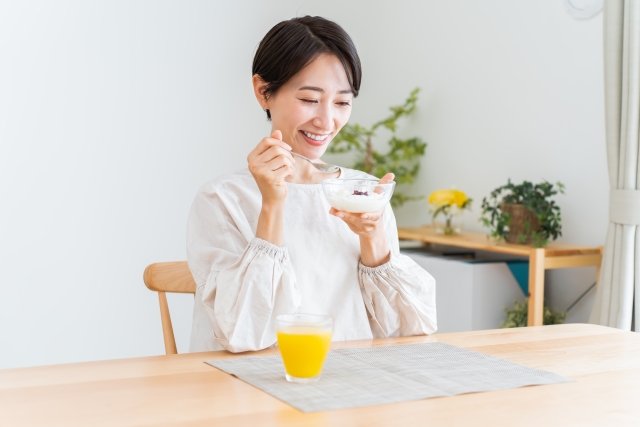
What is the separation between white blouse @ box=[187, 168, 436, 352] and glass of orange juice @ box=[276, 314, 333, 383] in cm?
31

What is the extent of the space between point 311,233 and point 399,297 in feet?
0.74

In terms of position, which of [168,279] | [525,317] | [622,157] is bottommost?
[525,317]

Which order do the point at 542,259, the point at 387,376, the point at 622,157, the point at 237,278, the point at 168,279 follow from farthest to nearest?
the point at 542,259
the point at 622,157
the point at 168,279
the point at 237,278
the point at 387,376

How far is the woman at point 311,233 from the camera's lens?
139 cm

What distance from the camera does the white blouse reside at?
1325 millimetres

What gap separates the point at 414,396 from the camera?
937 millimetres

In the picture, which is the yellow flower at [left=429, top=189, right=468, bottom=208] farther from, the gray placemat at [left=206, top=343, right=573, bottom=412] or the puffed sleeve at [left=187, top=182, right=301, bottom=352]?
the gray placemat at [left=206, top=343, right=573, bottom=412]

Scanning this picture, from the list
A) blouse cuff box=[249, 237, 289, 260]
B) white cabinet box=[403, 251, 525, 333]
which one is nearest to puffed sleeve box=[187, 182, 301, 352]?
blouse cuff box=[249, 237, 289, 260]

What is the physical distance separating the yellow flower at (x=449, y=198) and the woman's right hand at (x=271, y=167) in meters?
1.82

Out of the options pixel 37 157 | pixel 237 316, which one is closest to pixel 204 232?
pixel 237 316

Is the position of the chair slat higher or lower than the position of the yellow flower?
lower

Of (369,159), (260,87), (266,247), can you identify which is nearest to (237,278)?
(266,247)

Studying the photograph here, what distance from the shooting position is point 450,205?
3041 mm

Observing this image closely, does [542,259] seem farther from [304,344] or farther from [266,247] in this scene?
[304,344]
